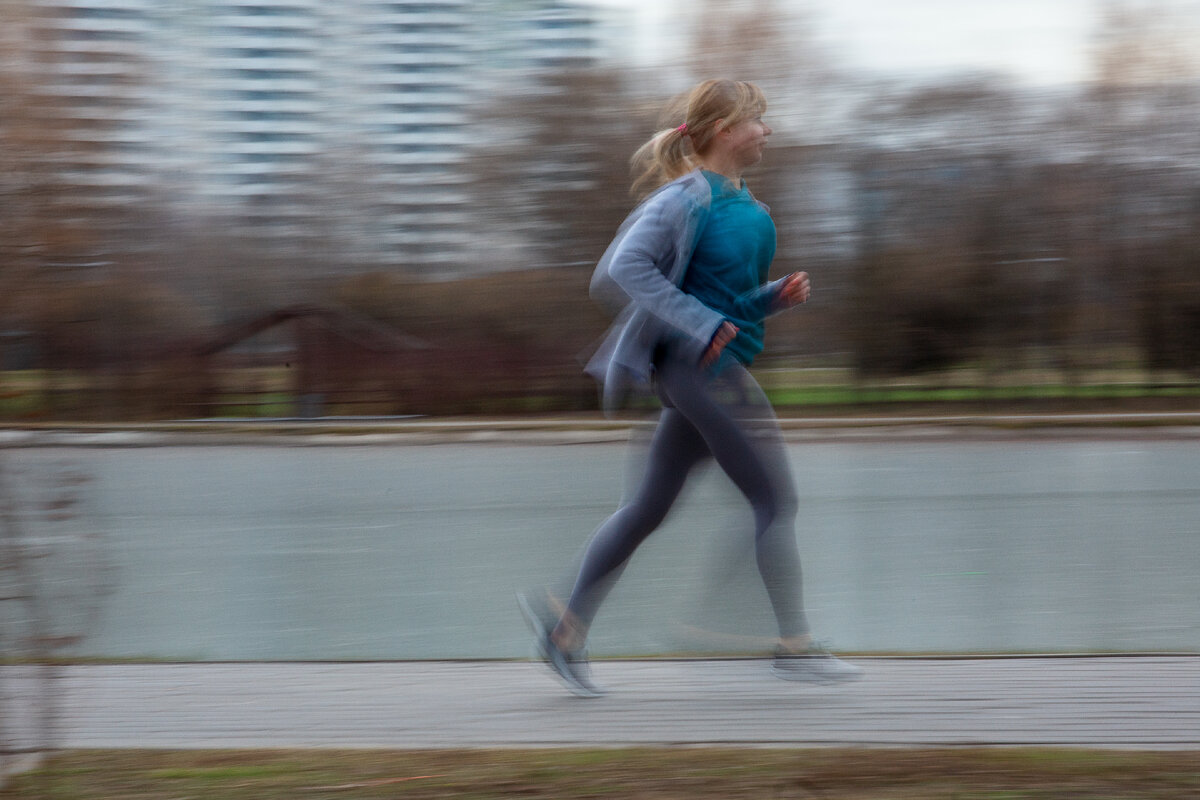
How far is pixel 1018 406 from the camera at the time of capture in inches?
1008

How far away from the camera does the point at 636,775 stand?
106 inches

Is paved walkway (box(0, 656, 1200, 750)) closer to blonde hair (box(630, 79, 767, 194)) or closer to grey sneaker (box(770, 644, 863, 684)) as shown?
grey sneaker (box(770, 644, 863, 684))

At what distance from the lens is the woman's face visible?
358 cm

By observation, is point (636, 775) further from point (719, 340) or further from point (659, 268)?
point (659, 268)

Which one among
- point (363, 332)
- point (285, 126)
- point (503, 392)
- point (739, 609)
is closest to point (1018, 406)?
point (503, 392)

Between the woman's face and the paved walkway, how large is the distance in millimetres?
1448

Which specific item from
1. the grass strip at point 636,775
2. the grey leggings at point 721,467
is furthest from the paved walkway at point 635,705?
the grey leggings at point 721,467

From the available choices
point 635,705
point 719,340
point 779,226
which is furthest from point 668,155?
point 779,226

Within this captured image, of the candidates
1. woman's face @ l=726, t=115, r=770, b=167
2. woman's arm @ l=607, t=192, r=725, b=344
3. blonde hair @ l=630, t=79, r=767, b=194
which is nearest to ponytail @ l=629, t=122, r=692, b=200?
blonde hair @ l=630, t=79, r=767, b=194

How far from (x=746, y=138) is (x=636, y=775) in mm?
1750

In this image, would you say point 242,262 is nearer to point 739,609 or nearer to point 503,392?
point 503,392

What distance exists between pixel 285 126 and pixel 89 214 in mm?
76968

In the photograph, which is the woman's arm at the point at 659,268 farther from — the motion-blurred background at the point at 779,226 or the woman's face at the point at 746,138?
the motion-blurred background at the point at 779,226

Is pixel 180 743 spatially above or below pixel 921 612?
above
